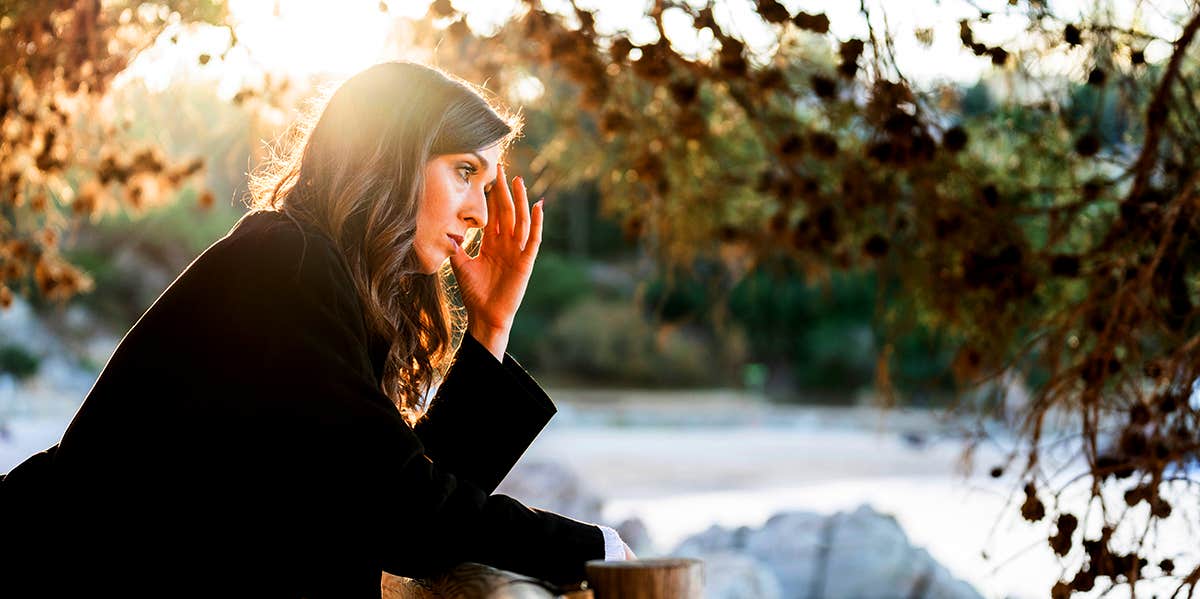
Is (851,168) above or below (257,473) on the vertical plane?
above

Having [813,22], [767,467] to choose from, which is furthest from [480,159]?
[767,467]

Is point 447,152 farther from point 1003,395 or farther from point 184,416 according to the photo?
point 1003,395

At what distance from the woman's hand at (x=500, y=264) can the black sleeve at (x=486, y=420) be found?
9 centimetres

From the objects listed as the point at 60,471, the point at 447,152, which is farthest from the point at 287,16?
the point at 60,471

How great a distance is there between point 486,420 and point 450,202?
0.92 ft

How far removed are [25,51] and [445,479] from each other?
2.00 metres

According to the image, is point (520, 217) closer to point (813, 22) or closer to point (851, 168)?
point (813, 22)

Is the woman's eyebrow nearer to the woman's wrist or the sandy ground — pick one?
the woman's wrist

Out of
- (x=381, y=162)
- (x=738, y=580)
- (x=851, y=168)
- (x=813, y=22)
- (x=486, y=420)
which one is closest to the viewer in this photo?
(x=381, y=162)

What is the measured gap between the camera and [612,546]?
145 cm

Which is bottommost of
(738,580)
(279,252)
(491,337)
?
(279,252)

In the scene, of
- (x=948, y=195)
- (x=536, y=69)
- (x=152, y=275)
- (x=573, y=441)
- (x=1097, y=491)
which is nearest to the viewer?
(x=1097, y=491)

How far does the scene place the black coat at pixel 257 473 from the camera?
1.36 meters

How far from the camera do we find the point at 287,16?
113 inches
